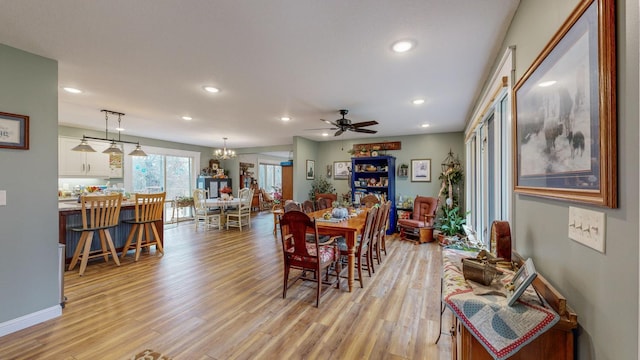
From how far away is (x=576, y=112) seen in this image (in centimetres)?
92

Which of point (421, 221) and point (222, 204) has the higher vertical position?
point (222, 204)

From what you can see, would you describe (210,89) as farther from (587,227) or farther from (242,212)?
(242,212)

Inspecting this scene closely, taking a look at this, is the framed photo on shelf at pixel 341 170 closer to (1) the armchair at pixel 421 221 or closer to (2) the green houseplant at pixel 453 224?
(1) the armchair at pixel 421 221

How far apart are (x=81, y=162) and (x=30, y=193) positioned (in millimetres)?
4267

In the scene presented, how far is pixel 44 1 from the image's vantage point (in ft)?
5.34

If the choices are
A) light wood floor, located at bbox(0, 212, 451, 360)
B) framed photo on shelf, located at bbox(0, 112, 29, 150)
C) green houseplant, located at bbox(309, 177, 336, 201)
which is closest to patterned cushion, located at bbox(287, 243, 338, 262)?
light wood floor, located at bbox(0, 212, 451, 360)

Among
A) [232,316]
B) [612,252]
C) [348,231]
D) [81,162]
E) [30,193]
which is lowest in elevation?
[232,316]

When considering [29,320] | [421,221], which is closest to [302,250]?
[29,320]

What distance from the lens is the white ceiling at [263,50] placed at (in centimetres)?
171

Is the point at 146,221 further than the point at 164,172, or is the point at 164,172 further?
the point at 164,172

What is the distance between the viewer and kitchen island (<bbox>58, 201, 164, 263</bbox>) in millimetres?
3645

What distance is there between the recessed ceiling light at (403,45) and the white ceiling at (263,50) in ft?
0.19

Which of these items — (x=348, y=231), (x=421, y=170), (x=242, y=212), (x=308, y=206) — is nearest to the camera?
(x=348, y=231)

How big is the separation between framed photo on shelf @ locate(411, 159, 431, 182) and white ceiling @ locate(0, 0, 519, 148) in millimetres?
2236
